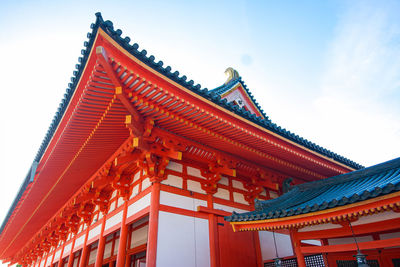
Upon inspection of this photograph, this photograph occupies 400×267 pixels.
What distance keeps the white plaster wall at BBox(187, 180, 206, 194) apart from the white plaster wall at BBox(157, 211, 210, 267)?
2.69 feet

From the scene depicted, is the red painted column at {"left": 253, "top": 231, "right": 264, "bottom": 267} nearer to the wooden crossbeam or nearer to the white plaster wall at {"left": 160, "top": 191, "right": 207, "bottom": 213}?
the white plaster wall at {"left": 160, "top": 191, "right": 207, "bottom": 213}

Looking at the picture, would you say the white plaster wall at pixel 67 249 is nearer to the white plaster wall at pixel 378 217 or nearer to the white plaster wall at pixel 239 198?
the white plaster wall at pixel 239 198

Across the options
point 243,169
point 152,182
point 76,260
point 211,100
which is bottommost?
point 76,260

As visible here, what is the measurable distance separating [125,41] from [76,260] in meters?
12.9

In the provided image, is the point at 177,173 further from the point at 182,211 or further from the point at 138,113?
the point at 138,113

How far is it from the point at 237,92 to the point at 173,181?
22.9 feet

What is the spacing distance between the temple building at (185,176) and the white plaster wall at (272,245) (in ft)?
0.11

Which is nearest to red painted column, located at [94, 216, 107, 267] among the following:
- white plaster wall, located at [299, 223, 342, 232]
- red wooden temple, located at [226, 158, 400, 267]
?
red wooden temple, located at [226, 158, 400, 267]

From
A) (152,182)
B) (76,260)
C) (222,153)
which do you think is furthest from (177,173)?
(76,260)

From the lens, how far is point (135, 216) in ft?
22.9

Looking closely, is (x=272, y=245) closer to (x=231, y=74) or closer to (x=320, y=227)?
(x=320, y=227)

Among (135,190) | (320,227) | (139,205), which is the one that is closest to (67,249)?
(135,190)

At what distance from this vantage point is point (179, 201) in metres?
6.95

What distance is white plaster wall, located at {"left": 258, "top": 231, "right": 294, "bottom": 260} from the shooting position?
25.9ft
